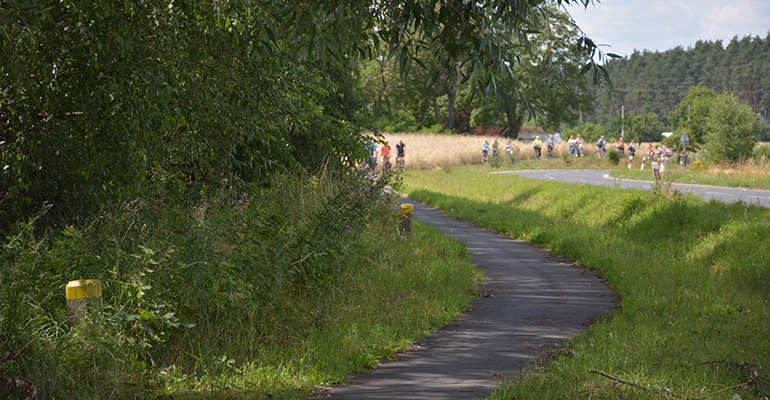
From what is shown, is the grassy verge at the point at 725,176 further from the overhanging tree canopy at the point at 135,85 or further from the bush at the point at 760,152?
the overhanging tree canopy at the point at 135,85

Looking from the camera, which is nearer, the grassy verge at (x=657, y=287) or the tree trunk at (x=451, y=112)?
the grassy verge at (x=657, y=287)

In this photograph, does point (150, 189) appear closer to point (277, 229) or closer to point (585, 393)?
point (277, 229)

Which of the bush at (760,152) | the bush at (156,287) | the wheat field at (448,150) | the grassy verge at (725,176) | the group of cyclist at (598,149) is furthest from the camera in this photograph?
the group of cyclist at (598,149)

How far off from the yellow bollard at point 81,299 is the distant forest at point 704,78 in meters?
152

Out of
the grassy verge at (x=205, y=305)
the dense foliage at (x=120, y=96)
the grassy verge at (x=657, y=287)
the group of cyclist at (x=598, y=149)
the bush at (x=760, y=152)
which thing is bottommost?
the group of cyclist at (x=598, y=149)

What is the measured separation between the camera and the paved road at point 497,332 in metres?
7.11

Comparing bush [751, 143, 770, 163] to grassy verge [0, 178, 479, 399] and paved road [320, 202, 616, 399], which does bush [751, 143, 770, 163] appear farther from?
grassy verge [0, 178, 479, 399]

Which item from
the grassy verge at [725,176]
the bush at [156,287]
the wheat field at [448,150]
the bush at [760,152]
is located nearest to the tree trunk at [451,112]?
the wheat field at [448,150]

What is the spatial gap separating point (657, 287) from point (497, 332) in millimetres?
3261

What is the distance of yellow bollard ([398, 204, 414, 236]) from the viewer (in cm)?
1568

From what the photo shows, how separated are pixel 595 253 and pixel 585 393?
28.6ft

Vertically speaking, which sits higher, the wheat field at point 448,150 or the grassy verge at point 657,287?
the grassy verge at point 657,287

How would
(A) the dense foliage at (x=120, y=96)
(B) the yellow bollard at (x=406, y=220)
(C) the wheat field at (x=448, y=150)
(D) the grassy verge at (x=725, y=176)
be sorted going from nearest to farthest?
1. (A) the dense foliage at (x=120, y=96)
2. (B) the yellow bollard at (x=406, y=220)
3. (D) the grassy verge at (x=725, y=176)
4. (C) the wheat field at (x=448, y=150)

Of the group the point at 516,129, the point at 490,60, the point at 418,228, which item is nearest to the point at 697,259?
the point at 418,228
